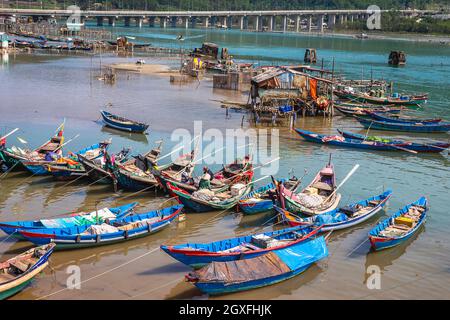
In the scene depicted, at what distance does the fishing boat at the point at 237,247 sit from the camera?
63.5 ft

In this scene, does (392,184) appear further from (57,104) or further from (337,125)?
(57,104)

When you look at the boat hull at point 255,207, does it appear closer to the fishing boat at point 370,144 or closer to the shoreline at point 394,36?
the fishing boat at point 370,144

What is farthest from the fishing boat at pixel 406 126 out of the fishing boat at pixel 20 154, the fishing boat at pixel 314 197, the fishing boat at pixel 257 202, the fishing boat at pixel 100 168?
the fishing boat at pixel 20 154

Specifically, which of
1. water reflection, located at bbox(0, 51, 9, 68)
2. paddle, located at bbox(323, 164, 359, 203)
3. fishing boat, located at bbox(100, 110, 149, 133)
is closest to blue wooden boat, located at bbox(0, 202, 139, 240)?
paddle, located at bbox(323, 164, 359, 203)

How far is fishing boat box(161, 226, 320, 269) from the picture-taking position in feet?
63.5

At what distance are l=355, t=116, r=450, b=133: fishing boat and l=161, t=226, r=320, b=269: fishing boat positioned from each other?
77.9 ft

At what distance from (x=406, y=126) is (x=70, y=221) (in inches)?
1128

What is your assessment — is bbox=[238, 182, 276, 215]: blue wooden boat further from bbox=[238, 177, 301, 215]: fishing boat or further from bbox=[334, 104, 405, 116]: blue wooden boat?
bbox=[334, 104, 405, 116]: blue wooden boat

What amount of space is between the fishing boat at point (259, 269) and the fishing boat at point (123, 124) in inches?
784

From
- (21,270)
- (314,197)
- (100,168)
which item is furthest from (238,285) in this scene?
(100,168)

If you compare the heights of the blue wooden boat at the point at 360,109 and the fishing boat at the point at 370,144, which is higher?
the blue wooden boat at the point at 360,109

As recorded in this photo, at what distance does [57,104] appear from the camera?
46.9 metres

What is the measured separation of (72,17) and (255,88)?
106m
